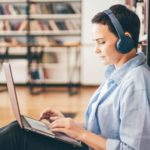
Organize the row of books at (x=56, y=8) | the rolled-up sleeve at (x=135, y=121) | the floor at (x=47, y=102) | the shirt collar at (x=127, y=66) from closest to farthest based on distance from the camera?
the rolled-up sleeve at (x=135, y=121)
the shirt collar at (x=127, y=66)
the floor at (x=47, y=102)
the row of books at (x=56, y=8)

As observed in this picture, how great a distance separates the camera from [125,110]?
923 mm

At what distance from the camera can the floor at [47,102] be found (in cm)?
333

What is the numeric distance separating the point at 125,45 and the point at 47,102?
3123 millimetres

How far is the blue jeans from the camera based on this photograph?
1.09m

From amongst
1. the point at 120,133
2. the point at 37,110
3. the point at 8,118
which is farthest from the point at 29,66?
the point at 120,133

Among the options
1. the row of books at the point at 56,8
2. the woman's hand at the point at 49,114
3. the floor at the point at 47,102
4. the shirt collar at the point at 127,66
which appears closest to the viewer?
the shirt collar at the point at 127,66

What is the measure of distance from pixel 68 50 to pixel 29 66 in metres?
0.74

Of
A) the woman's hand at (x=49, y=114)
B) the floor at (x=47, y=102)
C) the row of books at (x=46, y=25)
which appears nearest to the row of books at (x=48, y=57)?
the row of books at (x=46, y=25)

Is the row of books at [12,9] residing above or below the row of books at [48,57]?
above

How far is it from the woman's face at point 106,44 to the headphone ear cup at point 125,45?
0.03 meters

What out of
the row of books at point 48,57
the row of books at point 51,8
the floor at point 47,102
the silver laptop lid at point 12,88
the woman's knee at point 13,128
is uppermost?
the row of books at point 51,8

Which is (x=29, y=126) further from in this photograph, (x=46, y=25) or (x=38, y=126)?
(x=46, y=25)

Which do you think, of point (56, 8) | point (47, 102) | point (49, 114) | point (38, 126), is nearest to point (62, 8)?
point (56, 8)

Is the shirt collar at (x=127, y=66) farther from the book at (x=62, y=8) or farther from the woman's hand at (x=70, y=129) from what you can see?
the book at (x=62, y=8)
